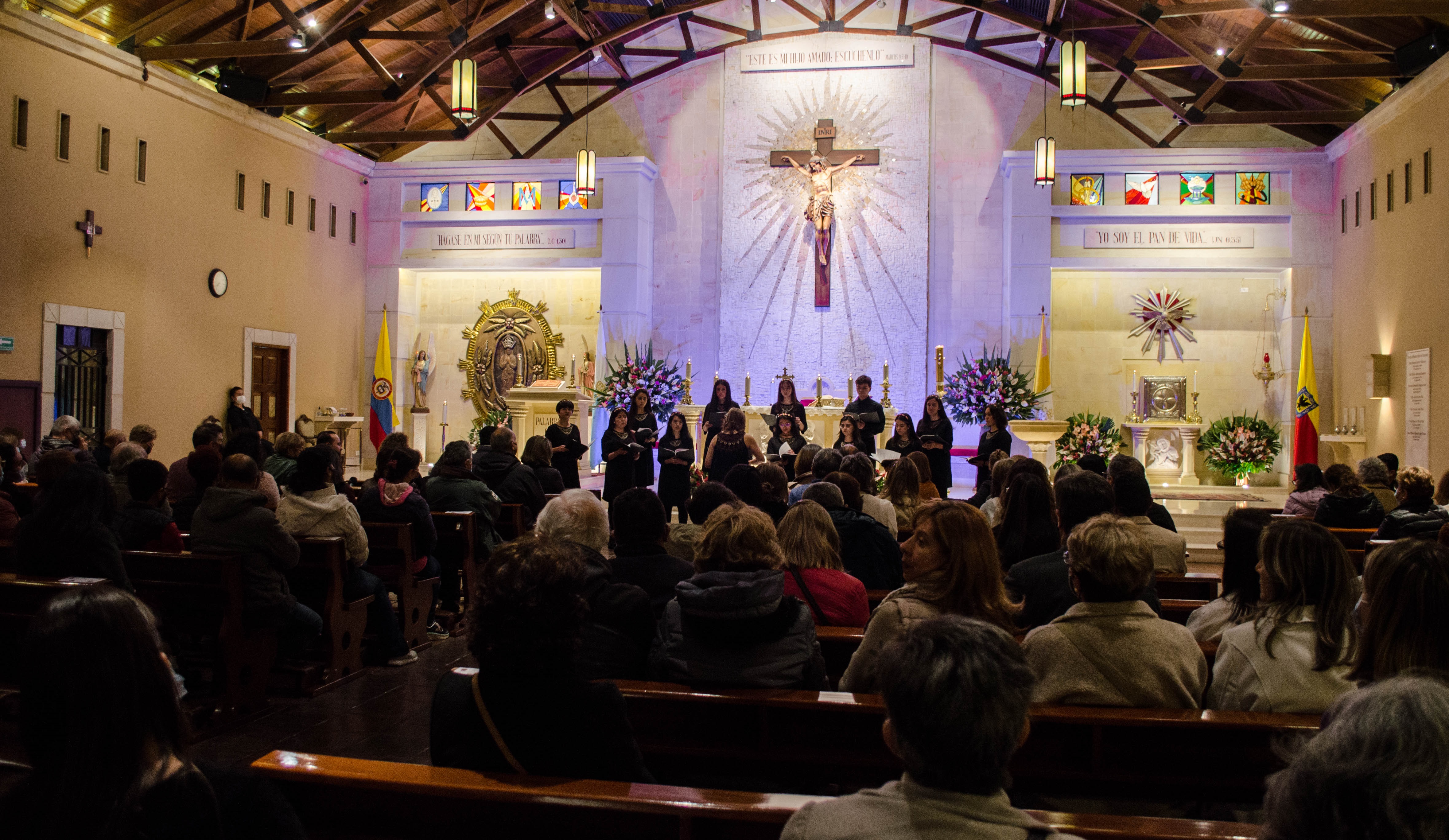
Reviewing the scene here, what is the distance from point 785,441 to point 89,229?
7.16 metres

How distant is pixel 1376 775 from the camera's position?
0.94 m

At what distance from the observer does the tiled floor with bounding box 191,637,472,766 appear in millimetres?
3775

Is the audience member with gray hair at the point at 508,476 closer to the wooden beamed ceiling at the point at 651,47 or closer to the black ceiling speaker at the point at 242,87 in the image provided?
the wooden beamed ceiling at the point at 651,47

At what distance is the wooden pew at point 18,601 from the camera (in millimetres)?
3412

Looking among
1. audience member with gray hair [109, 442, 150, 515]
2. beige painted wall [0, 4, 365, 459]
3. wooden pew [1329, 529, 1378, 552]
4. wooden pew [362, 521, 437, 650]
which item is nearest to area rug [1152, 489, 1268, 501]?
wooden pew [1329, 529, 1378, 552]

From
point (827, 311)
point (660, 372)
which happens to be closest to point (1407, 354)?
point (827, 311)

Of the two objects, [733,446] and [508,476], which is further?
[733,446]

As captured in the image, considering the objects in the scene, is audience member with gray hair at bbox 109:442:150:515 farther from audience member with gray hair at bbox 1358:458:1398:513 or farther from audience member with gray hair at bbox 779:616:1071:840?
audience member with gray hair at bbox 1358:458:1398:513

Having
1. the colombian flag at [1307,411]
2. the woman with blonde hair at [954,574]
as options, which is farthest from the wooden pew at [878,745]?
the colombian flag at [1307,411]

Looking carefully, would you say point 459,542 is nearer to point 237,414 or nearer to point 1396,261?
point 237,414

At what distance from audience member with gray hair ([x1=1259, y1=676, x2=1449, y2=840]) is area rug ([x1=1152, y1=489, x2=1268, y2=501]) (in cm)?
985

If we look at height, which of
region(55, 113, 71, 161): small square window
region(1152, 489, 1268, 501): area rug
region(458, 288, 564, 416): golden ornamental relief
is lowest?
region(1152, 489, 1268, 501): area rug

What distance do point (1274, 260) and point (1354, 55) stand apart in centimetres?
269

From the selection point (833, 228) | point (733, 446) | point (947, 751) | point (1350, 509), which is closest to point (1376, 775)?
point (947, 751)
